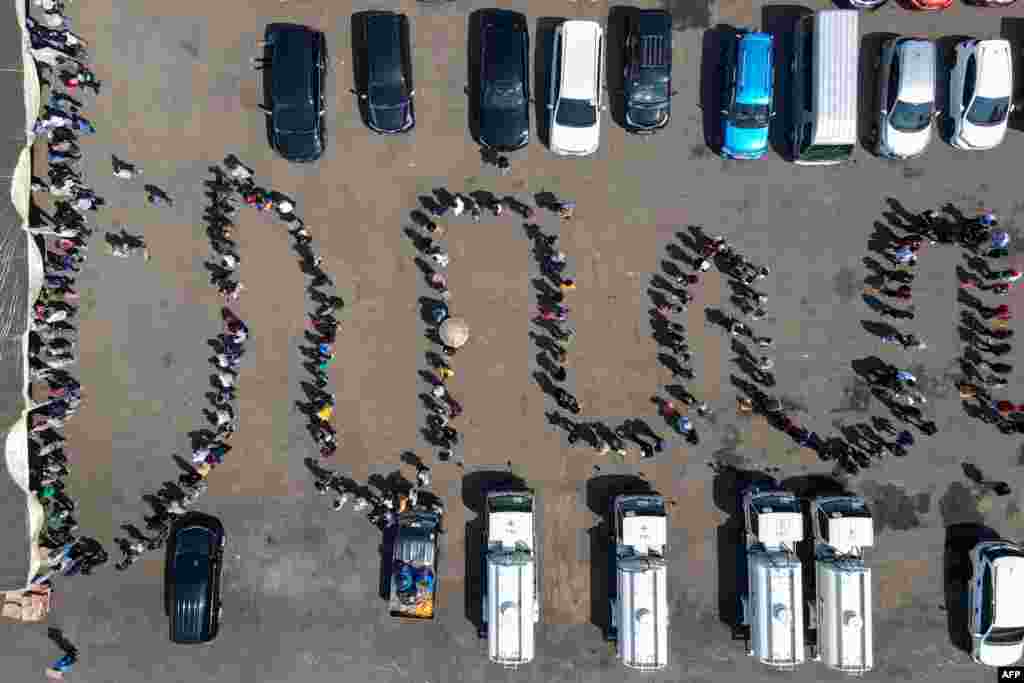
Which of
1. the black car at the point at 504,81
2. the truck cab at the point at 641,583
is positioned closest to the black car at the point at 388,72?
the black car at the point at 504,81

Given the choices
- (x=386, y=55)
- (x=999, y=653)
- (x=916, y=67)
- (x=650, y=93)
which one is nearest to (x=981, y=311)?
(x=916, y=67)

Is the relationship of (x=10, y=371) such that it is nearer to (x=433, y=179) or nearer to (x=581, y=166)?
(x=433, y=179)

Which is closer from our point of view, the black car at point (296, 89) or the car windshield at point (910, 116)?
the car windshield at point (910, 116)

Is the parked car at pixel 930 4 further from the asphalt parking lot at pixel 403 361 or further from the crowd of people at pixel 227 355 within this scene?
the crowd of people at pixel 227 355

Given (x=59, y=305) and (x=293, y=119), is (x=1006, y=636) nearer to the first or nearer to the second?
(x=293, y=119)

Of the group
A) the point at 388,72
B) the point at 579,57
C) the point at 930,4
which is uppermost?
the point at 930,4

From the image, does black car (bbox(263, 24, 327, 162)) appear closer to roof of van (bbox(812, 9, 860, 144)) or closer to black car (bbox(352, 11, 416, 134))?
black car (bbox(352, 11, 416, 134))

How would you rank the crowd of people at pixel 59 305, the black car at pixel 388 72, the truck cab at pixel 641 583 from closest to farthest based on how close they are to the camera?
the truck cab at pixel 641 583, the black car at pixel 388 72, the crowd of people at pixel 59 305

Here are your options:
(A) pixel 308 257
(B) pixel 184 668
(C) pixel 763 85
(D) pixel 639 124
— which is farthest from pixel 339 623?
(C) pixel 763 85
